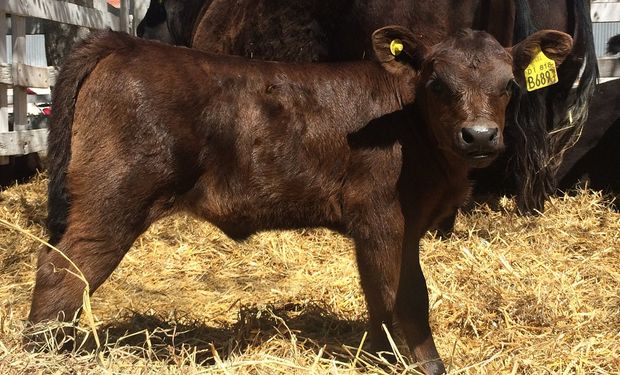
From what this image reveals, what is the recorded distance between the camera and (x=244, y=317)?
4.56 meters

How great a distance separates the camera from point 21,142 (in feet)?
24.1

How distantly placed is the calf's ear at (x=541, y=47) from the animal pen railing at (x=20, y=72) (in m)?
4.34

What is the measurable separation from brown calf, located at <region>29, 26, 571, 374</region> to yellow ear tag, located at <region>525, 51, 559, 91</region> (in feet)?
0.27

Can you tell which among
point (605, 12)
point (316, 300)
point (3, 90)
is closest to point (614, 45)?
point (605, 12)

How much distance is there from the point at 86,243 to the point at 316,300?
1.79 metres

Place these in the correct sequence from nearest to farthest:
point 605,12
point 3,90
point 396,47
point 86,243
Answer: point 86,243, point 396,47, point 3,90, point 605,12

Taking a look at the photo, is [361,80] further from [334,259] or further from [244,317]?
[334,259]

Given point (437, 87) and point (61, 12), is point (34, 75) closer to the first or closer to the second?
point (61, 12)

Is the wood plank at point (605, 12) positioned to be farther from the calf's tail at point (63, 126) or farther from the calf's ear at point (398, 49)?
the calf's tail at point (63, 126)

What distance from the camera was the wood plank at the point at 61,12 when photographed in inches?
275

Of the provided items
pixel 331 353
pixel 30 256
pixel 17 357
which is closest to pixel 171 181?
pixel 17 357

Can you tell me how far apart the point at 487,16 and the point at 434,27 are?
0.42 m

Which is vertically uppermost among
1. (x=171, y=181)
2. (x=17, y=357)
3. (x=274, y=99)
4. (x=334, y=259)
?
(x=274, y=99)

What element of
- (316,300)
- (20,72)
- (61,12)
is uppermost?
(61,12)
